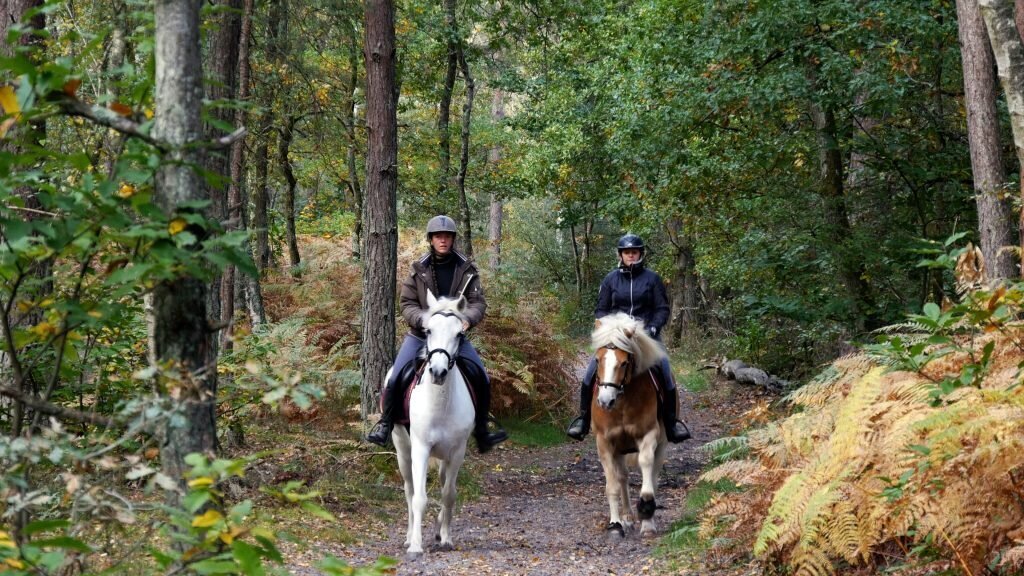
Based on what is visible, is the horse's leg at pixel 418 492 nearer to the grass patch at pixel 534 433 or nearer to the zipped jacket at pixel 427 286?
the zipped jacket at pixel 427 286

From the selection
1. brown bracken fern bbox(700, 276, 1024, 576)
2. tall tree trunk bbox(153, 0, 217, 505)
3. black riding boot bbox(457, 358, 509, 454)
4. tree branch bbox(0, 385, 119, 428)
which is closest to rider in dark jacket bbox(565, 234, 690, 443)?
black riding boot bbox(457, 358, 509, 454)

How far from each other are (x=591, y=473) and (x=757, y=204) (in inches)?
228

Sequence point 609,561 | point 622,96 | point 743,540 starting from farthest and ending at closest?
point 622,96 → point 609,561 → point 743,540

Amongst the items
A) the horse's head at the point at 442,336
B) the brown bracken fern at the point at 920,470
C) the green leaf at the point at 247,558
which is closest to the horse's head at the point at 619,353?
the horse's head at the point at 442,336

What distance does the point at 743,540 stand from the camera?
22.2 ft

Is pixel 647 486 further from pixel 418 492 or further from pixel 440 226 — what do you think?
pixel 440 226

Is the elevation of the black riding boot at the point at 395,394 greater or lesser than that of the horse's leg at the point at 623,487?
greater

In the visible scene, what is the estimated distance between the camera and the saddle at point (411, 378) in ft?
28.2

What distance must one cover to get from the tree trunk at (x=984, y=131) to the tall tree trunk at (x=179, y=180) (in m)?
9.40

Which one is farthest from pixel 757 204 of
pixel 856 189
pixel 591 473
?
pixel 591 473

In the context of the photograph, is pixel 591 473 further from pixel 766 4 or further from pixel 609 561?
pixel 766 4

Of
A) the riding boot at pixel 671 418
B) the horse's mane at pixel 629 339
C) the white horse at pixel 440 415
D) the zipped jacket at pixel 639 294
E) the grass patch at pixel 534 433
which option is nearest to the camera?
the white horse at pixel 440 415

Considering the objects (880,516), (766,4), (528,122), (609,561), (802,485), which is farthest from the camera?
(528,122)

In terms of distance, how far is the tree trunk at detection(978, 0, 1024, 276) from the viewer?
27.9 feet
